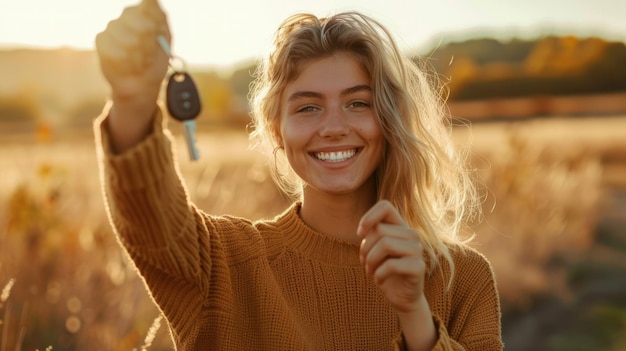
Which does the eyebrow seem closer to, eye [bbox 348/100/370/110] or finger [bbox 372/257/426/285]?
eye [bbox 348/100/370/110]

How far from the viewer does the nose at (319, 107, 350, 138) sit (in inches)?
110

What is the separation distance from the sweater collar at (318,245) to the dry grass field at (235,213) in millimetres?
517

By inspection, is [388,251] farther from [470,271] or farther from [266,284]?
[470,271]

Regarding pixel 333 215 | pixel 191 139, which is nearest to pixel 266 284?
pixel 333 215

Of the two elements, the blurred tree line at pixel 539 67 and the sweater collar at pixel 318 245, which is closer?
the sweater collar at pixel 318 245

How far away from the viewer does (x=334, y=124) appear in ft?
9.14

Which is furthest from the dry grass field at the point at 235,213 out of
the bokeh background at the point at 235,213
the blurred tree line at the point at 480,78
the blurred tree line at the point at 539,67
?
the blurred tree line at the point at 539,67

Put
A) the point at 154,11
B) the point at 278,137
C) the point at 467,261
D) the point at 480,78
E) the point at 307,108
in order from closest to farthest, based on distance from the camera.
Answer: the point at 154,11 → the point at 307,108 → the point at 467,261 → the point at 278,137 → the point at 480,78

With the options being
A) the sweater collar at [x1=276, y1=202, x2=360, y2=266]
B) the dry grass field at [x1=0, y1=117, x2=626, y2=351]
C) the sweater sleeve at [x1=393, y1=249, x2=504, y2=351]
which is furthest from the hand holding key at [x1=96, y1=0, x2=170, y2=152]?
the sweater sleeve at [x1=393, y1=249, x2=504, y2=351]

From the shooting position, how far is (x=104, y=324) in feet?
15.0

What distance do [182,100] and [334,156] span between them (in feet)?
2.97

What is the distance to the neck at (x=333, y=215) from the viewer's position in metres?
2.98

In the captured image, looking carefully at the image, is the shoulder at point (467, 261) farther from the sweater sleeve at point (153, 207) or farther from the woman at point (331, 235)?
the sweater sleeve at point (153, 207)

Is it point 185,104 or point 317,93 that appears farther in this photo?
point 317,93
